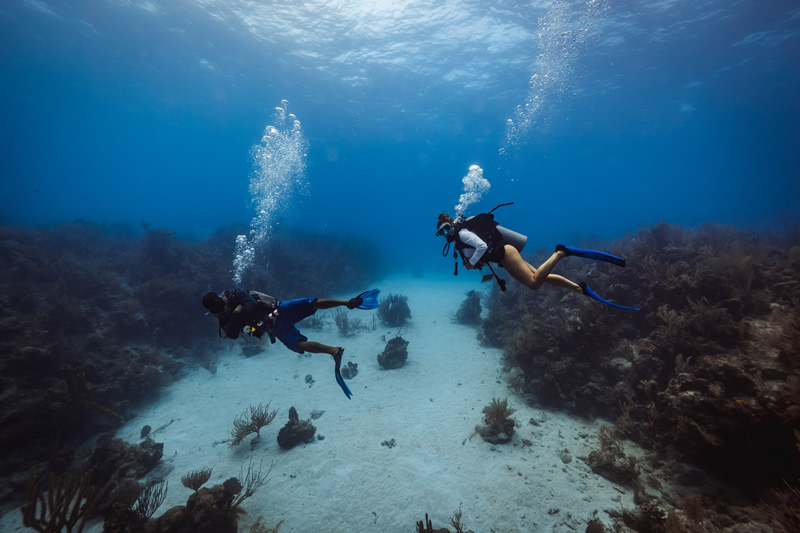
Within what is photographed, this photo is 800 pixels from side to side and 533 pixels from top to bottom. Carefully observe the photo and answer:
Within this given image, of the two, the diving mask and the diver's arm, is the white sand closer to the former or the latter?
the diver's arm

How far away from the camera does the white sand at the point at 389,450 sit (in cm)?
492

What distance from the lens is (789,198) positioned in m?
90.2

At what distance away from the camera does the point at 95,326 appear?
10469 mm

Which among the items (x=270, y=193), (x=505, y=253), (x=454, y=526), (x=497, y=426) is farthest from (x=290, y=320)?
(x=270, y=193)

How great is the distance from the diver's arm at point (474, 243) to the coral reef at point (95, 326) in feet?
33.9

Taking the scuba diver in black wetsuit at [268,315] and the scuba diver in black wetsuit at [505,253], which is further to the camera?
the scuba diver in black wetsuit at [268,315]

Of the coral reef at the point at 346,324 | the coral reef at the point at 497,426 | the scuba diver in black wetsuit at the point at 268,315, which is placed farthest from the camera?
the coral reef at the point at 346,324

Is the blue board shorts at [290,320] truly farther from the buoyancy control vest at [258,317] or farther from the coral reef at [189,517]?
the coral reef at [189,517]

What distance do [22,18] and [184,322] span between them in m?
36.9

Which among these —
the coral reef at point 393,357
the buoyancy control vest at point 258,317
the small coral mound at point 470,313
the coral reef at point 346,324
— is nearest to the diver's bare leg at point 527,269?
the buoyancy control vest at point 258,317

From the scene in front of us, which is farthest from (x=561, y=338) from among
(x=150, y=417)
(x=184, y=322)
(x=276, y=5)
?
(x=276, y=5)

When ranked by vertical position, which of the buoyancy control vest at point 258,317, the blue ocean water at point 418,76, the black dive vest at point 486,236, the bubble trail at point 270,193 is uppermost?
the blue ocean water at point 418,76

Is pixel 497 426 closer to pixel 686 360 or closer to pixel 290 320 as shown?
pixel 686 360

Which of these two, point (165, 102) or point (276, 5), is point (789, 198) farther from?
point (165, 102)
